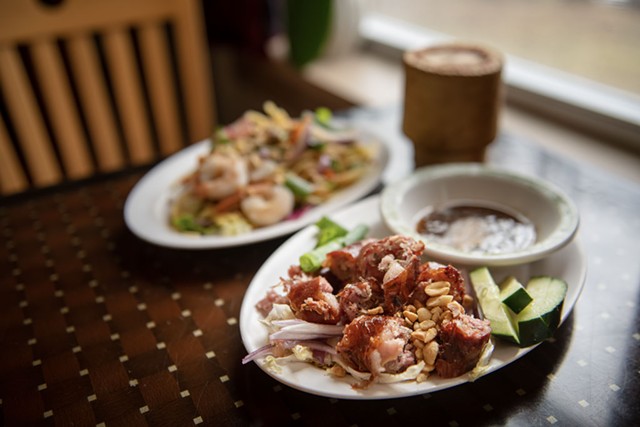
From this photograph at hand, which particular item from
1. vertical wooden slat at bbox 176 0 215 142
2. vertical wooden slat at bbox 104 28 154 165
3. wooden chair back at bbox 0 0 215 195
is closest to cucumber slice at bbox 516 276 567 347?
wooden chair back at bbox 0 0 215 195

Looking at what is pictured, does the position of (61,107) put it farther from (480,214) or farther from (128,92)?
(480,214)

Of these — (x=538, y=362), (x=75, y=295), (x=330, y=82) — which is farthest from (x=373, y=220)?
(x=330, y=82)

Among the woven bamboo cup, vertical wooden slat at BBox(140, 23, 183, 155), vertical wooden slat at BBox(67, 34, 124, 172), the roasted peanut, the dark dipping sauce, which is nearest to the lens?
the roasted peanut

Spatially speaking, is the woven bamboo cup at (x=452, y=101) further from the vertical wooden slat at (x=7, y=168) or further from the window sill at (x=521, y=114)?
the vertical wooden slat at (x=7, y=168)

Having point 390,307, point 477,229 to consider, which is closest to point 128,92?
point 477,229

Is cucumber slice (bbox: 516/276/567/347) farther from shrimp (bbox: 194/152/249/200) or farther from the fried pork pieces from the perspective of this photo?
shrimp (bbox: 194/152/249/200)

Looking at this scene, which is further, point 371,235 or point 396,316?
point 371,235
